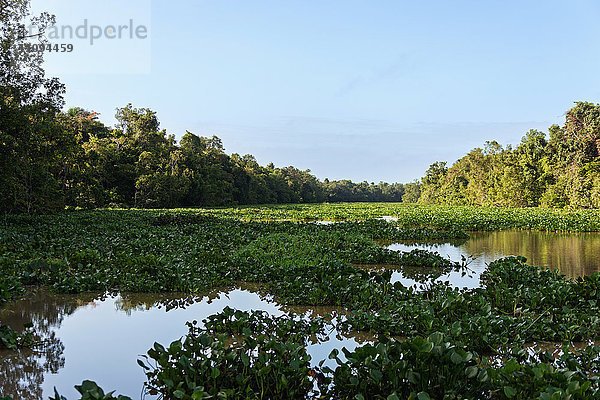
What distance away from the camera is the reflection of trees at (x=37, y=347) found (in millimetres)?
3221

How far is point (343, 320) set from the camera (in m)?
4.91

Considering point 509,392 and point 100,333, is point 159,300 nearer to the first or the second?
point 100,333

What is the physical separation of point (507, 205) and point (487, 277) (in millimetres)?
38688

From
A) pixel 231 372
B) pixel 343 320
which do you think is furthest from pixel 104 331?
pixel 343 320

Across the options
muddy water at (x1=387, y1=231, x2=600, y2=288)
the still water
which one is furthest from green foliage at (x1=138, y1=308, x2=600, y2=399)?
muddy water at (x1=387, y1=231, x2=600, y2=288)

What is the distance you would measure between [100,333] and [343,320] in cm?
297

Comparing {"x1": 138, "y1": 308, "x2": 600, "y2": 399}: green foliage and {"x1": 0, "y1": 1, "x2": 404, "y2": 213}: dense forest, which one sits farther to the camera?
{"x1": 0, "y1": 1, "x2": 404, "y2": 213}: dense forest

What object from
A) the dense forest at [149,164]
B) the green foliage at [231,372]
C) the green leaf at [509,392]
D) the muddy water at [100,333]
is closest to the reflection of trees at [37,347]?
the muddy water at [100,333]

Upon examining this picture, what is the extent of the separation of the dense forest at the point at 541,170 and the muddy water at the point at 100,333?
29932mm

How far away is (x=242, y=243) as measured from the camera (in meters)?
11.1

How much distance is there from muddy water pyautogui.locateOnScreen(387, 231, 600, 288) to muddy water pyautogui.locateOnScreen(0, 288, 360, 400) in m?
3.75

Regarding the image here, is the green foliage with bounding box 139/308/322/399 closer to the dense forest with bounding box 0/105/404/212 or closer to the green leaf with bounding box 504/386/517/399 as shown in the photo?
the green leaf with bounding box 504/386/517/399

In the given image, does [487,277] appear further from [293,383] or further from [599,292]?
[293,383]

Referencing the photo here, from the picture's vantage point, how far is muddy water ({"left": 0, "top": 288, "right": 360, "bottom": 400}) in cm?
338
